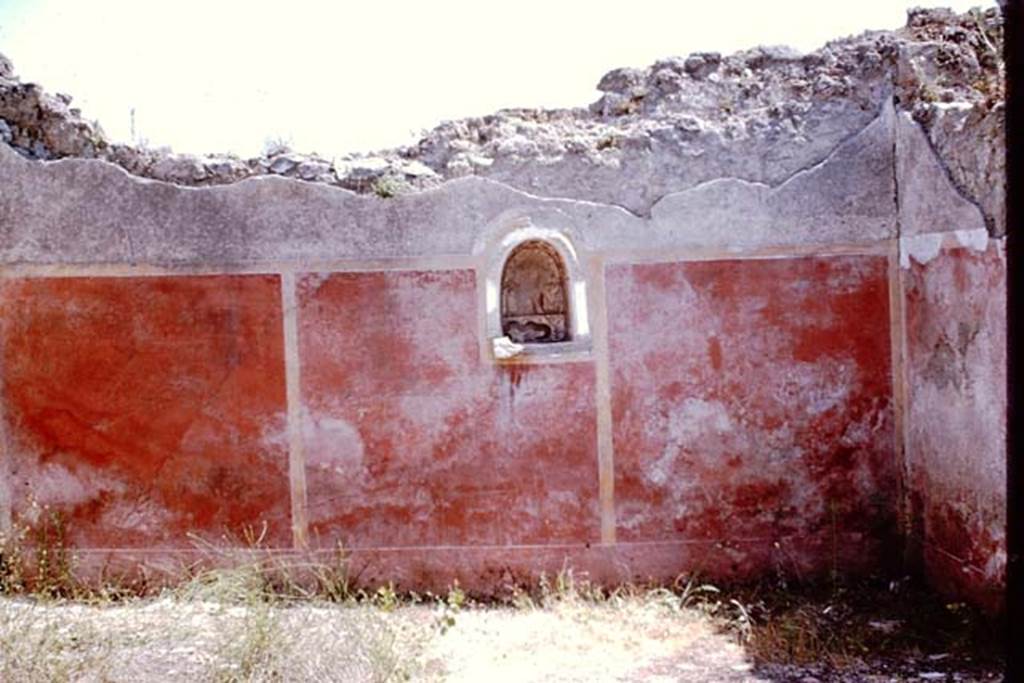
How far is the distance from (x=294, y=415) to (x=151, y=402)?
838 millimetres

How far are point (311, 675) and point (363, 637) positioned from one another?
1.53 ft

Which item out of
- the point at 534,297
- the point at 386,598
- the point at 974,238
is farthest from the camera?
the point at 534,297

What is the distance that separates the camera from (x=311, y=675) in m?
4.14

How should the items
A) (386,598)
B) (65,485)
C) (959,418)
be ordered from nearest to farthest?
(959,418) < (386,598) < (65,485)

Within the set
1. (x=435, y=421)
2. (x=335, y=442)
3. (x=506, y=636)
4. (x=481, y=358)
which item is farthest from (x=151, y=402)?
(x=506, y=636)

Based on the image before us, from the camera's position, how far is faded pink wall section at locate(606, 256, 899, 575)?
18.6 feet

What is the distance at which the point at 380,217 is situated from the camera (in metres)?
5.68

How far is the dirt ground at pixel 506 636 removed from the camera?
169 inches

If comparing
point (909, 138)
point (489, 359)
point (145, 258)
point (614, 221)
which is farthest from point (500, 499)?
point (909, 138)

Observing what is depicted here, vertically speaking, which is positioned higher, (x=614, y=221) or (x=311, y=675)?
(x=614, y=221)

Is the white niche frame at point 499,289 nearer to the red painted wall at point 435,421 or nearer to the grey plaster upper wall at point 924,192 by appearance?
the red painted wall at point 435,421

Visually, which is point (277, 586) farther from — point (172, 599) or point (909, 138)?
point (909, 138)

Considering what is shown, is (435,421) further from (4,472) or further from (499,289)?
(4,472)

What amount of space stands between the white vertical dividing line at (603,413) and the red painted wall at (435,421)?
0.05 metres
